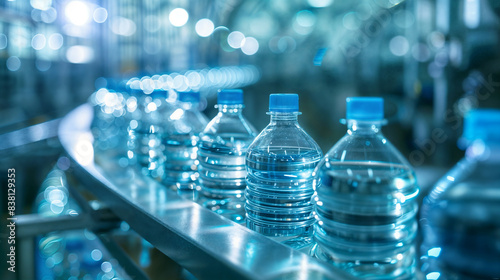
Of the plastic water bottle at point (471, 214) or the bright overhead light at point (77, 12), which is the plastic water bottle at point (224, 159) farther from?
the bright overhead light at point (77, 12)

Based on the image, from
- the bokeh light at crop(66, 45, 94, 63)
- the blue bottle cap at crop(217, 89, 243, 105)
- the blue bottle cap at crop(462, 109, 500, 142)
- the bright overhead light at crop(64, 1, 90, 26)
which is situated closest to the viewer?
the blue bottle cap at crop(462, 109, 500, 142)

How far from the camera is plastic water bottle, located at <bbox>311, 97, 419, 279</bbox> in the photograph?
0.80 m

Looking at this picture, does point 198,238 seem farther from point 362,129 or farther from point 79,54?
point 79,54

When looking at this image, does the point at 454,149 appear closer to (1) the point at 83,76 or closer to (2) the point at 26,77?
(2) the point at 26,77

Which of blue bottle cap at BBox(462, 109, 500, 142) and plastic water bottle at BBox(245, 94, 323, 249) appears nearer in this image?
blue bottle cap at BBox(462, 109, 500, 142)

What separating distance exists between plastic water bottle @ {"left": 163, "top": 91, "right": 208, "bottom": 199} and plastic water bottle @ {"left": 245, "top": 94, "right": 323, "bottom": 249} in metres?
0.27

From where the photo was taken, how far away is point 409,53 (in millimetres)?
4336

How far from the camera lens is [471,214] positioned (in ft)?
2.45

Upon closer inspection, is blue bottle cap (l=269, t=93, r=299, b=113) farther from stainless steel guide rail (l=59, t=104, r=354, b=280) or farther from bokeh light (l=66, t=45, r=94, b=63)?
bokeh light (l=66, t=45, r=94, b=63)

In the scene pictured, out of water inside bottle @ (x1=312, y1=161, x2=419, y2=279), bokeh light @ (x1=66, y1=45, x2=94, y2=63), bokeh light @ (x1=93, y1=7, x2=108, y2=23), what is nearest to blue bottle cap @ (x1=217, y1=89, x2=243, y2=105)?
water inside bottle @ (x1=312, y1=161, x2=419, y2=279)

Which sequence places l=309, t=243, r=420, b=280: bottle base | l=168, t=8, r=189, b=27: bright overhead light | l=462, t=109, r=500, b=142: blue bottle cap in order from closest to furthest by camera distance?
l=462, t=109, r=500, b=142: blue bottle cap, l=309, t=243, r=420, b=280: bottle base, l=168, t=8, r=189, b=27: bright overhead light

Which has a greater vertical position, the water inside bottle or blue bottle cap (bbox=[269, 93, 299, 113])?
blue bottle cap (bbox=[269, 93, 299, 113])

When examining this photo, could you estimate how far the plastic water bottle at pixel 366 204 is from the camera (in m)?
0.80

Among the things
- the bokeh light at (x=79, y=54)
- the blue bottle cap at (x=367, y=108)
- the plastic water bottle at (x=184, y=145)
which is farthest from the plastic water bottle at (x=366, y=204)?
the bokeh light at (x=79, y=54)
